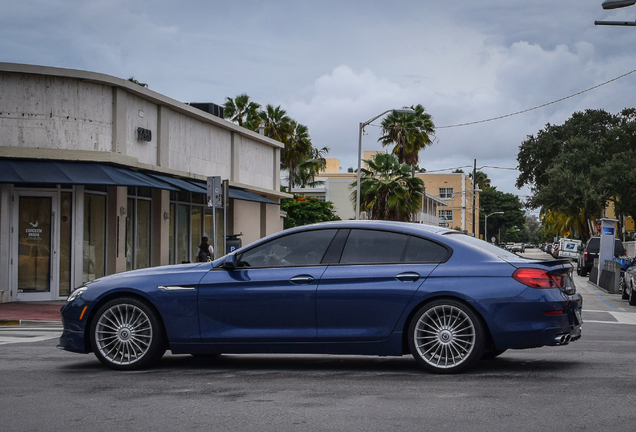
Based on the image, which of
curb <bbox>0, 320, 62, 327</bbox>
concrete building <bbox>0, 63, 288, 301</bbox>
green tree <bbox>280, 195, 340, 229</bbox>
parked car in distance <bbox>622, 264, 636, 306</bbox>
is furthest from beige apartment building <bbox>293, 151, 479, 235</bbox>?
curb <bbox>0, 320, 62, 327</bbox>

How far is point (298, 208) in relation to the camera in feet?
165

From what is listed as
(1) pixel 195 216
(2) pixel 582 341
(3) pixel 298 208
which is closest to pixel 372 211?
(3) pixel 298 208

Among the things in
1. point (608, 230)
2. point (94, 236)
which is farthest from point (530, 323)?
point (608, 230)

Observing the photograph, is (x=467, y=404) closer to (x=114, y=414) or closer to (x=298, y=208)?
(x=114, y=414)

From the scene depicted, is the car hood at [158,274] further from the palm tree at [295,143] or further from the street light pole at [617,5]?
the palm tree at [295,143]

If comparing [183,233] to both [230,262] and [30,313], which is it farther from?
[230,262]

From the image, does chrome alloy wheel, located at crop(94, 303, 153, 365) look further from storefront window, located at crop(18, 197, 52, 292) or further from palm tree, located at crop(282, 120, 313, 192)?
palm tree, located at crop(282, 120, 313, 192)

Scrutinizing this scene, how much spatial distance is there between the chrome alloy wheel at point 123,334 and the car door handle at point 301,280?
1.48 meters

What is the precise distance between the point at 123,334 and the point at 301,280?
1856 millimetres

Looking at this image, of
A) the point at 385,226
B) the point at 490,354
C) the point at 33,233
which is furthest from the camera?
the point at 33,233

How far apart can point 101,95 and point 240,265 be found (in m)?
13.5

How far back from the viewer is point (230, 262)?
298 inches

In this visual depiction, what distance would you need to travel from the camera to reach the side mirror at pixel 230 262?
298 inches

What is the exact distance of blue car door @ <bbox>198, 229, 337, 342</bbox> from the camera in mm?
7375
